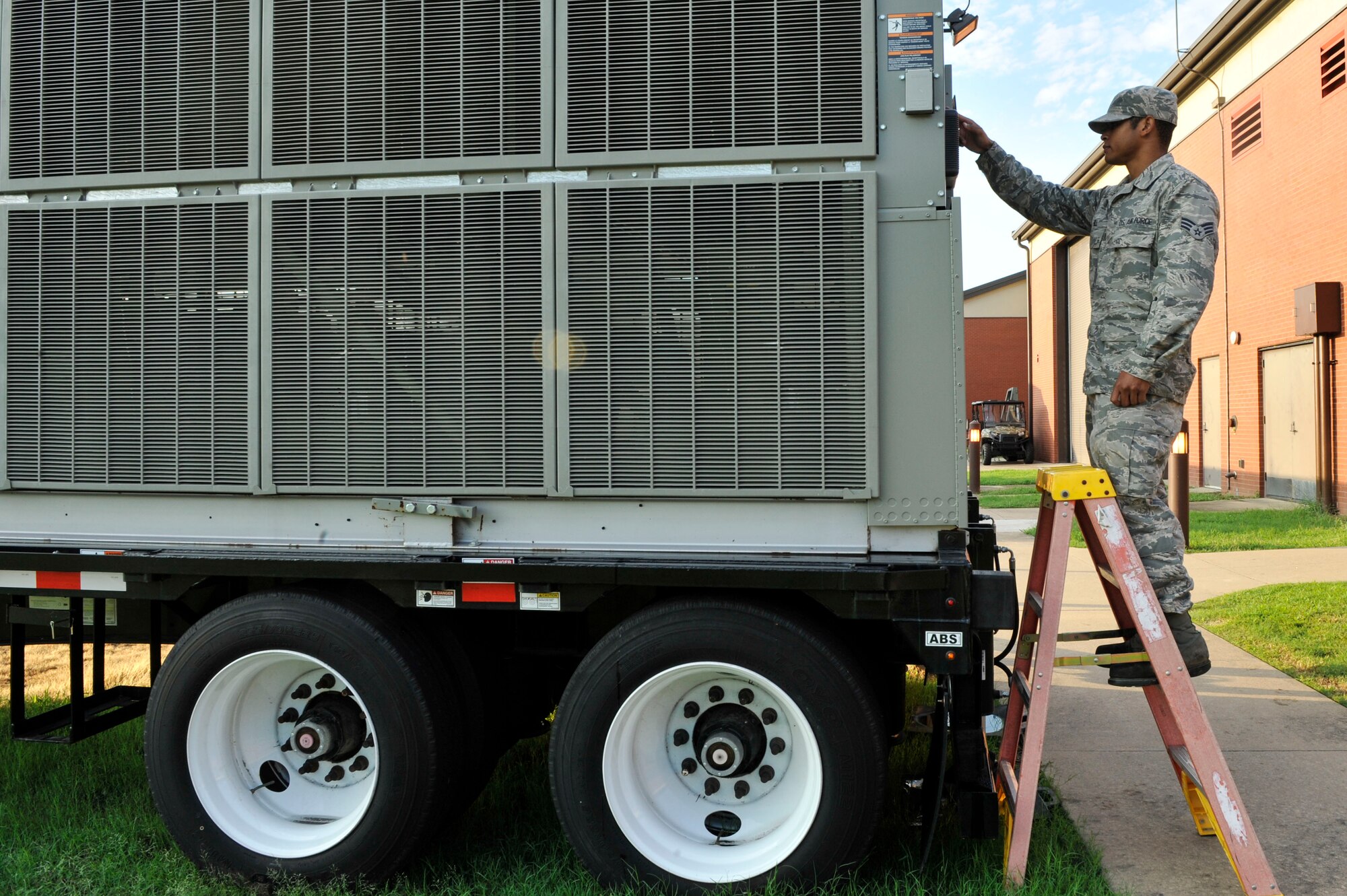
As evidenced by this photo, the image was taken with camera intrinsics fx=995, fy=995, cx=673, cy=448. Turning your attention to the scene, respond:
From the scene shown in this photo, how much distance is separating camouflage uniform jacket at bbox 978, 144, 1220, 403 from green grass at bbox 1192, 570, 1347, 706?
2.98 metres

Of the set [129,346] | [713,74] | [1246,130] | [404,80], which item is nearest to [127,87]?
[129,346]

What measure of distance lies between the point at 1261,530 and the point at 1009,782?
1072 centimetres

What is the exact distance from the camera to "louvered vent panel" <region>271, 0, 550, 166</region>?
11.2 feet

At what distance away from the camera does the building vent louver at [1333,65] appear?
1389cm

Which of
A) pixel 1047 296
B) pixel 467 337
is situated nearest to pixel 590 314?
pixel 467 337

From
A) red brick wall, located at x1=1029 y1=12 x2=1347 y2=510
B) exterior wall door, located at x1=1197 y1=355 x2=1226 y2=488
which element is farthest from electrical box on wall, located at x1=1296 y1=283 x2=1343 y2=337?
exterior wall door, located at x1=1197 y1=355 x2=1226 y2=488

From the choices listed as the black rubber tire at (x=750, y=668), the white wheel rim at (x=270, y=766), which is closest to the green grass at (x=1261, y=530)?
the black rubber tire at (x=750, y=668)

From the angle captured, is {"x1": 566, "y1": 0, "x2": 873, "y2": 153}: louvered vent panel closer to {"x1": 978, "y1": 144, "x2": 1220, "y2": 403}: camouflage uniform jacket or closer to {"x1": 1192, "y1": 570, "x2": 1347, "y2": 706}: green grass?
{"x1": 978, "y1": 144, "x2": 1220, "y2": 403}: camouflage uniform jacket

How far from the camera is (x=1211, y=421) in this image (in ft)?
64.5

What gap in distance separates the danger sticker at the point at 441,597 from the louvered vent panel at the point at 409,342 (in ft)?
1.17

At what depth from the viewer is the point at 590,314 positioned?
3324 mm

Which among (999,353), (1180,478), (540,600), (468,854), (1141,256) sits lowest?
(468,854)

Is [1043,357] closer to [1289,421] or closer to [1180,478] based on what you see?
[1289,421]

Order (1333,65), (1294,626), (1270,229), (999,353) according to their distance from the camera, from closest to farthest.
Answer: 1. (1294,626)
2. (1333,65)
3. (1270,229)
4. (999,353)
